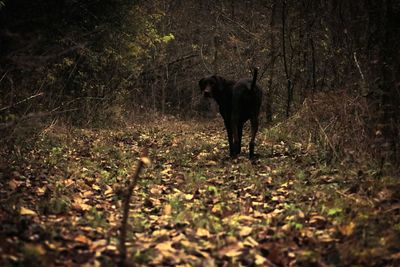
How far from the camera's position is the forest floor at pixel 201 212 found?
3969 millimetres

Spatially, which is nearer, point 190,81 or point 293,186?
point 293,186

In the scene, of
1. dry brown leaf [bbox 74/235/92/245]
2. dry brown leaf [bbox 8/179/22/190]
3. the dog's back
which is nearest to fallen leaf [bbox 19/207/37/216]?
dry brown leaf [bbox 74/235/92/245]

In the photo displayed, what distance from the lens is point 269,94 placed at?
1695cm

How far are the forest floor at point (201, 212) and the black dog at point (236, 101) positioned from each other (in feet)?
2.74

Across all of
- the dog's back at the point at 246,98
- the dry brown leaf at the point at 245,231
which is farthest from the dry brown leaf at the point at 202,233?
the dog's back at the point at 246,98

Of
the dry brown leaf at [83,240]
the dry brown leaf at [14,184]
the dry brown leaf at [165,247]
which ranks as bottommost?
the dry brown leaf at [165,247]

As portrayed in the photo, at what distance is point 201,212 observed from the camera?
18.0 feet

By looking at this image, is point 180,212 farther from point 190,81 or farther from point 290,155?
point 190,81

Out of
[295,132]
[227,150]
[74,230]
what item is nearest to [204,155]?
[227,150]

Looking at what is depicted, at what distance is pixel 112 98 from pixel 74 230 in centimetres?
1374

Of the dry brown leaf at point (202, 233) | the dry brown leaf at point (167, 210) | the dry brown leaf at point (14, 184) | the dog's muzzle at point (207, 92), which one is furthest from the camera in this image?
the dog's muzzle at point (207, 92)

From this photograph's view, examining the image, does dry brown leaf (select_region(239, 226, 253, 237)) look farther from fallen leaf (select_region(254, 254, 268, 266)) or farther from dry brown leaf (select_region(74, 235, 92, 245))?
dry brown leaf (select_region(74, 235, 92, 245))

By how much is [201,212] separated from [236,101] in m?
4.54

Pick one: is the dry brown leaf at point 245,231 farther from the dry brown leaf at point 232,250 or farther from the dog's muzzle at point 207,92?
the dog's muzzle at point 207,92
